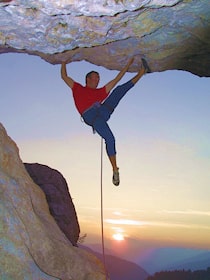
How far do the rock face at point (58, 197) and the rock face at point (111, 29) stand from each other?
199 inches

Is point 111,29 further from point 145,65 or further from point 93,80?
point 145,65

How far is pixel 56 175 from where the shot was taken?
1322 cm

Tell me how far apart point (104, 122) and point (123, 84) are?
3.44ft

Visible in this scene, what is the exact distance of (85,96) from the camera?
25.1 feet

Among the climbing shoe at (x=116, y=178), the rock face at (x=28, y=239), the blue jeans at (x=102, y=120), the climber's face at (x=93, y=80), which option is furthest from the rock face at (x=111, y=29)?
the climbing shoe at (x=116, y=178)

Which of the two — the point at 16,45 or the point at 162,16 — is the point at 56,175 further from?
the point at 162,16

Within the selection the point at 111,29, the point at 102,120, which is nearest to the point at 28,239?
the point at 102,120

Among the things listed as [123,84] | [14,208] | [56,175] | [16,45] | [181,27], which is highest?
[181,27]

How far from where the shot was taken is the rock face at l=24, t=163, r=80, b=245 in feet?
40.3

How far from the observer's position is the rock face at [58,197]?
484 inches

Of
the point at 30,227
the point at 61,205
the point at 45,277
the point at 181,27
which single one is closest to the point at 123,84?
the point at 181,27

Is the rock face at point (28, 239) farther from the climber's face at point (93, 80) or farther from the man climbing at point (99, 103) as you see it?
the climber's face at point (93, 80)

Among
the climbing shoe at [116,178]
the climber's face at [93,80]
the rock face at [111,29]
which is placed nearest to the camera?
the rock face at [111,29]

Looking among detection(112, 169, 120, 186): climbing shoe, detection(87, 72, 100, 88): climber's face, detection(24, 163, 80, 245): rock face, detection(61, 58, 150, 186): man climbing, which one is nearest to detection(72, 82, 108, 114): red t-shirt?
detection(61, 58, 150, 186): man climbing
